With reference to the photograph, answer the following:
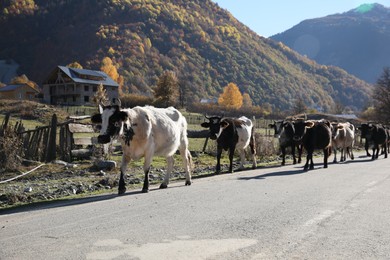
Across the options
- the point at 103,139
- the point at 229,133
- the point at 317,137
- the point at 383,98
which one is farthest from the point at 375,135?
the point at 383,98

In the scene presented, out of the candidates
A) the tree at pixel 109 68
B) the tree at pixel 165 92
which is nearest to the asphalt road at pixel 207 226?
the tree at pixel 165 92

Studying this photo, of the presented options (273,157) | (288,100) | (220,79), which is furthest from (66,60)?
(273,157)

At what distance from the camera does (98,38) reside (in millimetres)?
184000

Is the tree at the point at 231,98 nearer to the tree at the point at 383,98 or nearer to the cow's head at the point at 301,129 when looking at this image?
the tree at the point at 383,98

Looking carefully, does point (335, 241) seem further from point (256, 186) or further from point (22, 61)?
point (22, 61)

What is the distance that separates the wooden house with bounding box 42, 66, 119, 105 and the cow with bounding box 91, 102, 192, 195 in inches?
3314

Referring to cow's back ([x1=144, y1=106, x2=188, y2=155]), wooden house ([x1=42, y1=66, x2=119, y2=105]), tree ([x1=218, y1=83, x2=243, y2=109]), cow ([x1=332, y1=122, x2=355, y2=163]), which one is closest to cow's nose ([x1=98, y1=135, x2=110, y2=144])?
cow's back ([x1=144, y1=106, x2=188, y2=155])

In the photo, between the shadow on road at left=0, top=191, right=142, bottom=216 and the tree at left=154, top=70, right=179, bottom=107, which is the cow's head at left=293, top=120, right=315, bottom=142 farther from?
the tree at left=154, top=70, right=179, bottom=107

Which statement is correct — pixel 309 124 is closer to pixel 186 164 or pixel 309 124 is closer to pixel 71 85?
pixel 186 164

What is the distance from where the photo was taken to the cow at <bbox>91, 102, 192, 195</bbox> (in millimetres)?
9984

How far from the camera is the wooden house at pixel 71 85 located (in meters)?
94.2

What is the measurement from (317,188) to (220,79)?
172944 mm

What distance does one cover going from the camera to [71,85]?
9531cm

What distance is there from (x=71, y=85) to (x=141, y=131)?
89.1m
